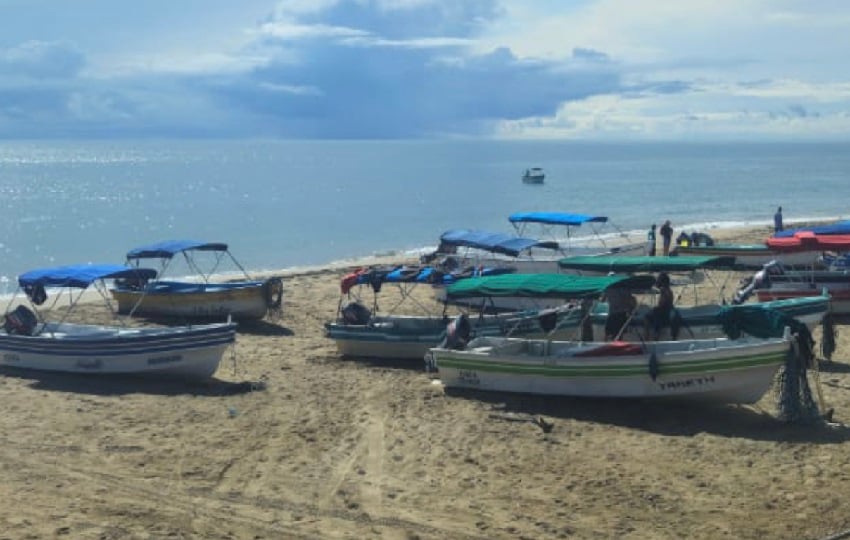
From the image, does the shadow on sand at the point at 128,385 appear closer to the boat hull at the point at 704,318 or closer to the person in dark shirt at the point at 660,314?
the boat hull at the point at 704,318

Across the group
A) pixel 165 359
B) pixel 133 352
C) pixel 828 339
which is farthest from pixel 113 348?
pixel 828 339

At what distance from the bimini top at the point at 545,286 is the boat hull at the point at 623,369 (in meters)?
0.75

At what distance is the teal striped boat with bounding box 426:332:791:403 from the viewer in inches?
527

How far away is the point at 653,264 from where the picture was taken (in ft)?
Answer: 57.4

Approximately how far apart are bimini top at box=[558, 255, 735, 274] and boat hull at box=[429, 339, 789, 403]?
2763 mm

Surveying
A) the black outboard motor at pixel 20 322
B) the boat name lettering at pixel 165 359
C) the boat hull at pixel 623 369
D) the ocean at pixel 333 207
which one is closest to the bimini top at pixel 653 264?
the boat hull at pixel 623 369

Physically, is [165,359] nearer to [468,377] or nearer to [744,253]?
[468,377]

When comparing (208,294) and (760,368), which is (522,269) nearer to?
(208,294)

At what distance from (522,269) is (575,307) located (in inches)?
398

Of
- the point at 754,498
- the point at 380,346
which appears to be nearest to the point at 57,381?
the point at 380,346

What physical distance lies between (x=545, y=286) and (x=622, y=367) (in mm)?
1914

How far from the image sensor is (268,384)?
16453 mm

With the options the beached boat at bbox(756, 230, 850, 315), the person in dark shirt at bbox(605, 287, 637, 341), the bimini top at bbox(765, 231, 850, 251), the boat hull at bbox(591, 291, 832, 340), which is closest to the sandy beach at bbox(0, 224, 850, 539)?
the boat hull at bbox(591, 291, 832, 340)

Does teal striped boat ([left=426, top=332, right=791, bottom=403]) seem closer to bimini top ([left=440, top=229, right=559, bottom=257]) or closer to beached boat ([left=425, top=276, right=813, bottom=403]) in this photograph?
beached boat ([left=425, top=276, right=813, bottom=403])
